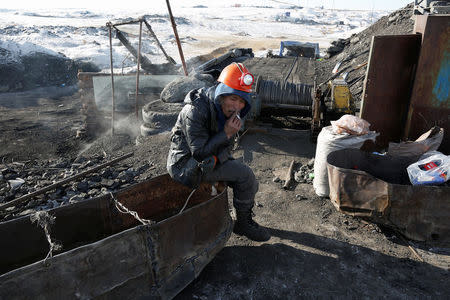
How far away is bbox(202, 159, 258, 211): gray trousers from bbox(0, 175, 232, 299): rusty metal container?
158 millimetres

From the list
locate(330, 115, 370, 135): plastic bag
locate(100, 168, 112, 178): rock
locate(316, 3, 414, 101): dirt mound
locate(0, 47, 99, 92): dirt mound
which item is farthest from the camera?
locate(0, 47, 99, 92): dirt mound

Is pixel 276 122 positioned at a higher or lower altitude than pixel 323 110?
lower

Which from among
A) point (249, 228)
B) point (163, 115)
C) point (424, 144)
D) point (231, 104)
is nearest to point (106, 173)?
point (163, 115)

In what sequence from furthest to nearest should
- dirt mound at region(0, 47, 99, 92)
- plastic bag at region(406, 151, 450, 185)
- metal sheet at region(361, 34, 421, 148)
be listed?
dirt mound at region(0, 47, 99, 92), metal sheet at region(361, 34, 421, 148), plastic bag at region(406, 151, 450, 185)

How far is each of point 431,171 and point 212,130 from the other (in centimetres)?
244

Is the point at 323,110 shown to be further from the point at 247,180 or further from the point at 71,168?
the point at 71,168

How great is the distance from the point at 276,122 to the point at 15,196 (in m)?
5.45

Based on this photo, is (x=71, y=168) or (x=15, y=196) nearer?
(x=15, y=196)

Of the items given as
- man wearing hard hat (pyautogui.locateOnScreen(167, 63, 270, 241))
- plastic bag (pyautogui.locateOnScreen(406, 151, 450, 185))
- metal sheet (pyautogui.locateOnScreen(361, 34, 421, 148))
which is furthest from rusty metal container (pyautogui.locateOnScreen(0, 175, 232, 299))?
metal sheet (pyautogui.locateOnScreen(361, 34, 421, 148))

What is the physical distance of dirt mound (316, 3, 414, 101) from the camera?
36.2 feet

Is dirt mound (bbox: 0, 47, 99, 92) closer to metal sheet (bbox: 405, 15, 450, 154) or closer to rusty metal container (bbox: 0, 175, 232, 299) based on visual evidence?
rusty metal container (bbox: 0, 175, 232, 299)

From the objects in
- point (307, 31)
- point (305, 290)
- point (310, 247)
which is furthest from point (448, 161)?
point (307, 31)

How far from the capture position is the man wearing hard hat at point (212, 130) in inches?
118

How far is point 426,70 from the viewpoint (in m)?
4.46
